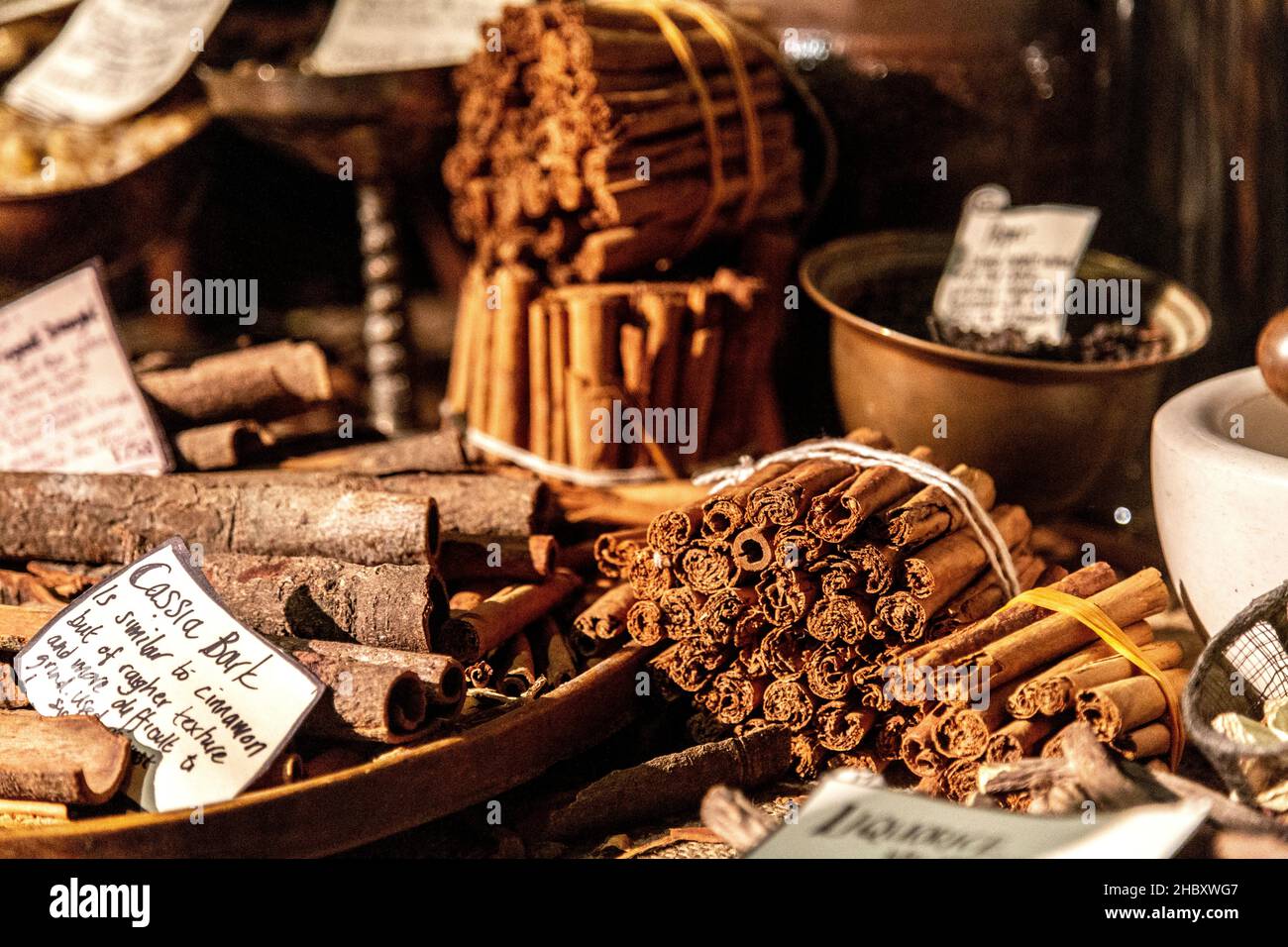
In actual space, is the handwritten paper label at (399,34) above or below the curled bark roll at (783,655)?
above

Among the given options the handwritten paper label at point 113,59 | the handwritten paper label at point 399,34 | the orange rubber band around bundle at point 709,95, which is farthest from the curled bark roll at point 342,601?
the handwritten paper label at point 113,59

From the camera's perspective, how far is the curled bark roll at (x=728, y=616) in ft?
5.85

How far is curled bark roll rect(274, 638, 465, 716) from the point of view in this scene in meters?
1.62

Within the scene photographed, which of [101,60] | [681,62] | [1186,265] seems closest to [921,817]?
[681,62]

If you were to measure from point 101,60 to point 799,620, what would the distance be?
2.66 m

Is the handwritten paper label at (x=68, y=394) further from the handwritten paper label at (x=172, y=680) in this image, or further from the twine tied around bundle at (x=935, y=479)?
the twine tied around bundle at (x=935, y=479)

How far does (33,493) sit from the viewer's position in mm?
2059

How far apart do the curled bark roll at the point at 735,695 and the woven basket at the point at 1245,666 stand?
593 mm

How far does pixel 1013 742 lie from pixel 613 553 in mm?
782

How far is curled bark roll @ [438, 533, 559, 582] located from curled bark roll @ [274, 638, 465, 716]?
37cm

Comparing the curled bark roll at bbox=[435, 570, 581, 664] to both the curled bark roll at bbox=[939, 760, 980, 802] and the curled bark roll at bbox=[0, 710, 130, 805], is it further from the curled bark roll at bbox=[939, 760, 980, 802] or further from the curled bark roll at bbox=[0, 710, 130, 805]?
the curled bark roll at bbox=[939, 760, 980, 802]

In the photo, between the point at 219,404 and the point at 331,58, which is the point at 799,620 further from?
the point at 331,58

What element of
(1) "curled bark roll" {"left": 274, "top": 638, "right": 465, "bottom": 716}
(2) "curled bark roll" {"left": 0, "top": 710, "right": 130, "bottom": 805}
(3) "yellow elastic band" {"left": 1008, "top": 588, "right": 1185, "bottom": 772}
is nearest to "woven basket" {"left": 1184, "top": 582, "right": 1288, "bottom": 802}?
(3) "yellow elastic band" {"left": 1008, "top": 588, "right": 1185, "bottom": 772}
